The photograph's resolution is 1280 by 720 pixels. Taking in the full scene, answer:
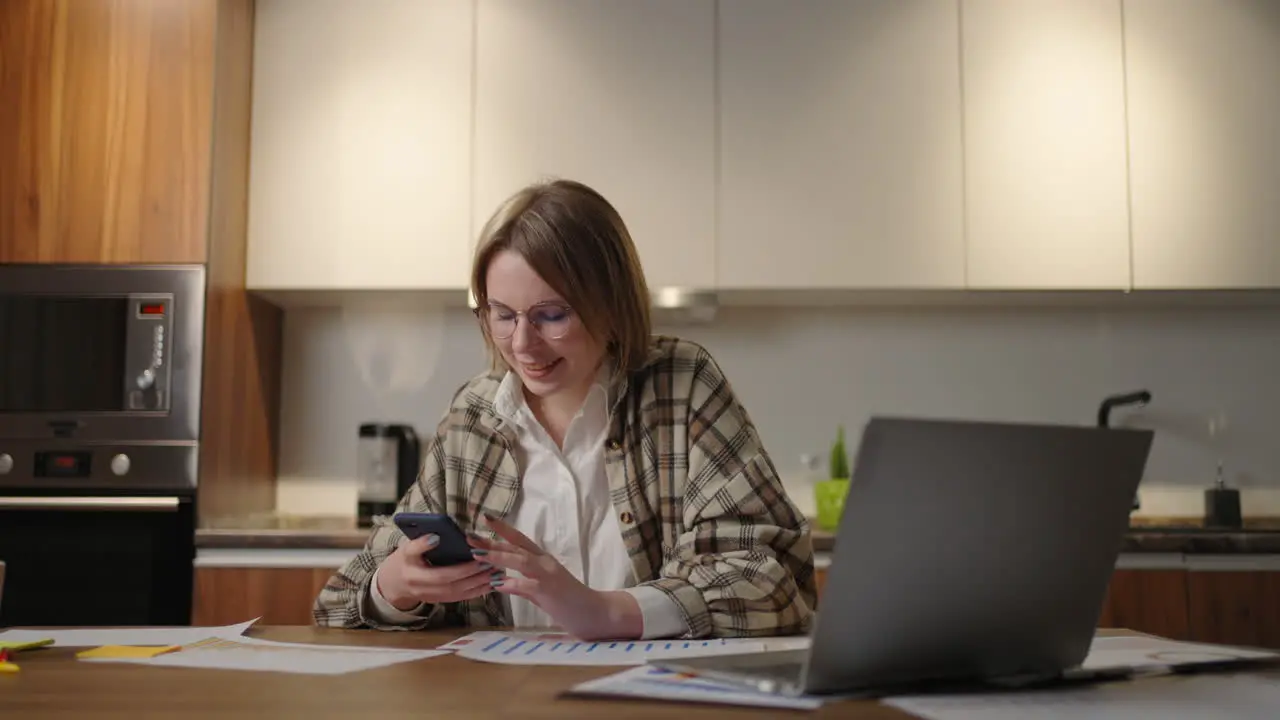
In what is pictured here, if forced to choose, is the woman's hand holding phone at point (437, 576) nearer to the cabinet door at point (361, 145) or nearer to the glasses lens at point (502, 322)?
the glasses lens at point (502, 322)

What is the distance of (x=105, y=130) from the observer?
2.65 m

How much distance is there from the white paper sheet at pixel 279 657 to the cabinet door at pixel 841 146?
174 centimetres

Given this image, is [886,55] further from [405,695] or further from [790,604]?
[405,695]

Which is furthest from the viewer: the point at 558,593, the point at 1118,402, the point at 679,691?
the point at 1118,402

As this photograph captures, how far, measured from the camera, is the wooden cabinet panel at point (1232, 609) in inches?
97.3

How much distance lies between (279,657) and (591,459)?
63 cm

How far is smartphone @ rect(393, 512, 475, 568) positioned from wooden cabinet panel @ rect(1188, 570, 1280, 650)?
6.03 ft

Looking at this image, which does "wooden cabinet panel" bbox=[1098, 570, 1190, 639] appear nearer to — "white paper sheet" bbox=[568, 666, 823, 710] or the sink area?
the sink area

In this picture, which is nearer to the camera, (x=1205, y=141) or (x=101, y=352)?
(x=101, y=352)

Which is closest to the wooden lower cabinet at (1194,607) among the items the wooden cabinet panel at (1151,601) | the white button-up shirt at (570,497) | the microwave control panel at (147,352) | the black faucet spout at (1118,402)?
the wooden cabinet panel at (1151,601)

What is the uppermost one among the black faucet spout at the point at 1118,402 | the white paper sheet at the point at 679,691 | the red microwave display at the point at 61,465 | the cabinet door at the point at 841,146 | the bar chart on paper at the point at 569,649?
the cabinet door at the point at 841,146

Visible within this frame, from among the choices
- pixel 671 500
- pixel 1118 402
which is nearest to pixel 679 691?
pixel 671 500

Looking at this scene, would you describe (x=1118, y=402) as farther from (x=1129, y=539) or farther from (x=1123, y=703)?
(x=1123, y=703)

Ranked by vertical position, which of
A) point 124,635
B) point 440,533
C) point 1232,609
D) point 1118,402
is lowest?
point 1232,609
